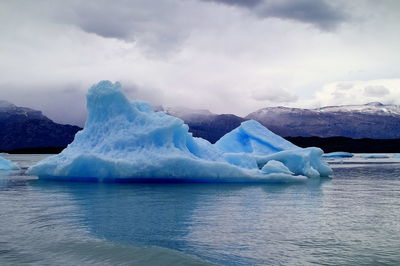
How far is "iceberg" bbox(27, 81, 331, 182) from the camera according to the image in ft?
54.9

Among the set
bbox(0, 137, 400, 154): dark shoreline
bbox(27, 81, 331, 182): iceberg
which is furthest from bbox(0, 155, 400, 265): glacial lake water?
bbox(0, 137, 400, 154): dark shoreline

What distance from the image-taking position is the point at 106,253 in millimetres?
6039

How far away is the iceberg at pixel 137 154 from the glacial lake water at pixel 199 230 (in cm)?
393

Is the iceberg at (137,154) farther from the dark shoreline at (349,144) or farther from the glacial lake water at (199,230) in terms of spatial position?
the dark shoreline at (349,144)

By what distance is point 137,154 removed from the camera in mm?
16859

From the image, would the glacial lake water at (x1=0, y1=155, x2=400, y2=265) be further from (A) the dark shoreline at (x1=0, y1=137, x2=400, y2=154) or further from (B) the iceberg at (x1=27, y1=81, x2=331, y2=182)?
(A) the dark shoreline at (x1=0, y1=137, x2=400, y2=154)

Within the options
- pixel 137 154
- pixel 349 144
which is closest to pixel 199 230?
pixel 137 154

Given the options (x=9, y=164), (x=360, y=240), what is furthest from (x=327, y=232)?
(x=9, y=164)

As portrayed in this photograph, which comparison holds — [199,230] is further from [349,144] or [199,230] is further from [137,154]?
[349,144]

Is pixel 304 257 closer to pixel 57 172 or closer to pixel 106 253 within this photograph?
pixel 106 253

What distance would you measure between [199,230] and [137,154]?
31.4 feet

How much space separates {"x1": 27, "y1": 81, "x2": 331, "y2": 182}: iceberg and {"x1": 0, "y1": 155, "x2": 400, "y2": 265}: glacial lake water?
12.9ft

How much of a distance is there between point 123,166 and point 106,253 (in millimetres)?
10623

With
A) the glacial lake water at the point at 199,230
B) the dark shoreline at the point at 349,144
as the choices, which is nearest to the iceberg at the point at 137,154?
the glacial lake water at the point at 199,230
